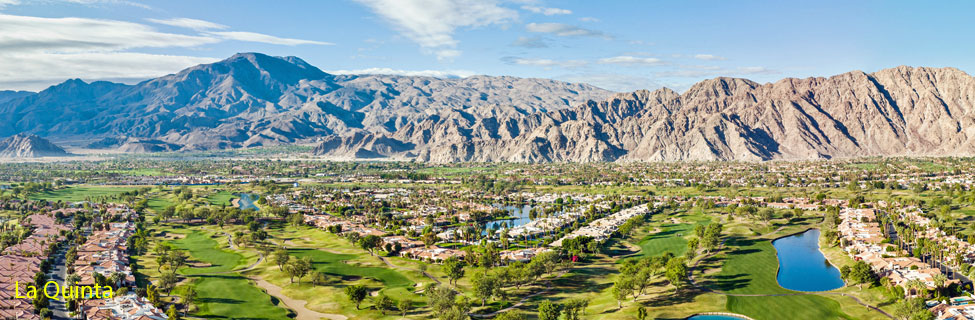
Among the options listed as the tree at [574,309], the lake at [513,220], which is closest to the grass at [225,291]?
the tree at [574,309]

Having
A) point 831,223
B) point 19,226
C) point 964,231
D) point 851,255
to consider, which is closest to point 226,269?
point 19,226

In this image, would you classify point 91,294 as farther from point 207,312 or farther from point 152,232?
point 152,232

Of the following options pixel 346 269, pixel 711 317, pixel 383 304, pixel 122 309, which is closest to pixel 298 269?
pixel 346 269

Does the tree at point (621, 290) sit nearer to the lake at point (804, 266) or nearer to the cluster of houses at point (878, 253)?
the lake at point (804, 266)

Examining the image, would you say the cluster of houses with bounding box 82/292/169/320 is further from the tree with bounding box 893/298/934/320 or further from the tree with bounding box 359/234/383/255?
the tree with bounding box 893/298/934/320

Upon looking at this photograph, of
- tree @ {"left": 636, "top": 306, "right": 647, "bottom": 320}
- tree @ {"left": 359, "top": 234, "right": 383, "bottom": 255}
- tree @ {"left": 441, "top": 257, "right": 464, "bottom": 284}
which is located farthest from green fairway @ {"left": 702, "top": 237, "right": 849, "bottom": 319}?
tree @ {"left": 359, "top": 234, "right": 383, "bottom": 255}

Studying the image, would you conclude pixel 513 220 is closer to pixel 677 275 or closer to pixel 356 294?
pixel 677 275
